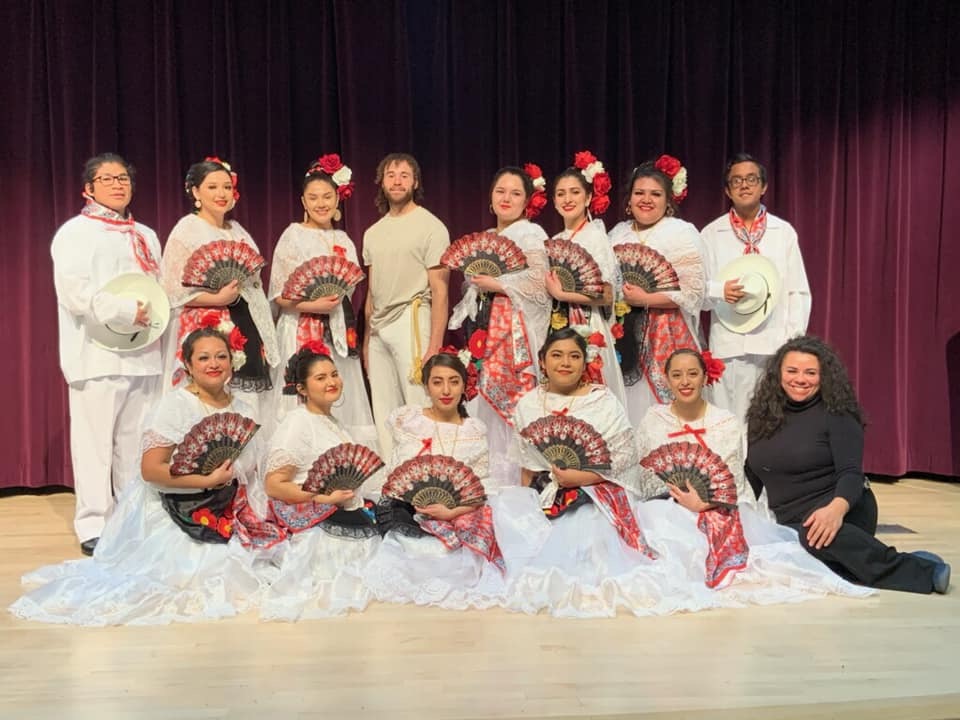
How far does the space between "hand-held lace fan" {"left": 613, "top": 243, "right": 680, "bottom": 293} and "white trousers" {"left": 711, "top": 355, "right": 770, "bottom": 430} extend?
0.63 m

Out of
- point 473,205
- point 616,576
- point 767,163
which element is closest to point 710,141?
point 767,163

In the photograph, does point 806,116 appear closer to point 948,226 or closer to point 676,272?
point 948,226

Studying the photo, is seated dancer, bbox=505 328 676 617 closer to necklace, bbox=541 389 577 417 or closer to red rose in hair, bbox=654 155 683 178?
necklace, bbox=541 389 577 417

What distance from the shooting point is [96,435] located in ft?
15.9

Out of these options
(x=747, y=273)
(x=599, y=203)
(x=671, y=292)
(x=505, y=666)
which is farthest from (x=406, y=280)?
(x=505, y=666)

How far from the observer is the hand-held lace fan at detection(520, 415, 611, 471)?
4.09 metres

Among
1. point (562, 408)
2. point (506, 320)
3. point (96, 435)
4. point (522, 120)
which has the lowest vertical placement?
point (96, 435)

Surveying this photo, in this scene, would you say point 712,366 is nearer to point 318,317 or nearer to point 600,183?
point 600,183

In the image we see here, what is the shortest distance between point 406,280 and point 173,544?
1.73 metres

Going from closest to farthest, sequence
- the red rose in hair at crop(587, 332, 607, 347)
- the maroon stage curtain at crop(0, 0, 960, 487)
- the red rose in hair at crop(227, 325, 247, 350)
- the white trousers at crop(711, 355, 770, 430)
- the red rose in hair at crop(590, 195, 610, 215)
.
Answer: the red rose in hair at crop(227, 325, 247, 350) → the red rose in hair at crop(587, 332, 607, 347) → the red rose in hair at crop(590, 195, 610, 215) → the white trousers at crop(711, 355, 770, 430) → the maroon stage curtain at crop(0, 0, 960, 487)

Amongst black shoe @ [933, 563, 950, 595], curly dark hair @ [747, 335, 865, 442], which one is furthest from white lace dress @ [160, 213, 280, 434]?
black shoe @ [933, 563, 950, 595]

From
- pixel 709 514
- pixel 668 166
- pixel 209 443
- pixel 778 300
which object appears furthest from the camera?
pixel 778 300

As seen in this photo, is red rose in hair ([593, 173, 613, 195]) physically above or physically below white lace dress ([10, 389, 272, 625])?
above

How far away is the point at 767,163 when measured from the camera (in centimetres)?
630
